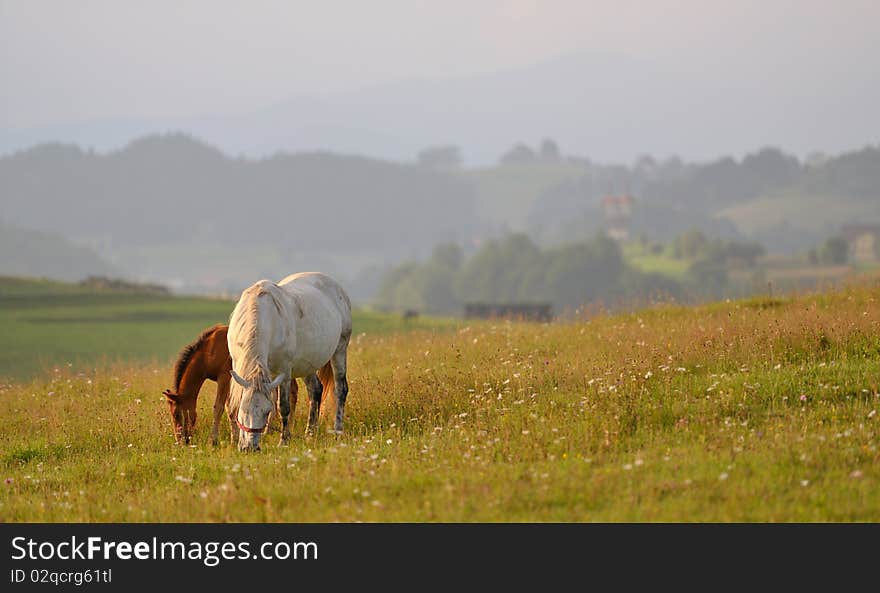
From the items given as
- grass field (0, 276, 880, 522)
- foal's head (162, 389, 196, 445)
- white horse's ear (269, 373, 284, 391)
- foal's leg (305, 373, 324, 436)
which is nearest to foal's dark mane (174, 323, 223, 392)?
foal's head (162, 389, 196, 445)

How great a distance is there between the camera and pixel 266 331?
14.0 m

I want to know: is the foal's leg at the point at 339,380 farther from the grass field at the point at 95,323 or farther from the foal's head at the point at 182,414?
the grass field at the point at 95,323

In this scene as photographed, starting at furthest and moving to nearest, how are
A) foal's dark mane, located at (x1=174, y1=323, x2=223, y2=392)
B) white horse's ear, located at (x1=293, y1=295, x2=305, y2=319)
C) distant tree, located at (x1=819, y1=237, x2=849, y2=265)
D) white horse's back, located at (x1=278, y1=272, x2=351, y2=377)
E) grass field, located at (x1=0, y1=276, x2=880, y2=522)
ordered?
distant tree, located at (x1=819, y1=237, x2=849, y2=265) < foal's dark mane, located at (x1=174, y1=323, x2=223, y2=392) < white horse's ear, located at (x1=293, y1=295, x2=305, y2=319) < white horse's back, located at (x1=278, y1=272, x2=351, y2=377) < grass field, located at (x1=0, y1=276, x2=880, y2=522)

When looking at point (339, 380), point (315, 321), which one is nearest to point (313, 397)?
point (339, 380)

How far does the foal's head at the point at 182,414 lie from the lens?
1557 centimetres

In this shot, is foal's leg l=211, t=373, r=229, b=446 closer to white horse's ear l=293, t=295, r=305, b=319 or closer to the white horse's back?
the white horse's back

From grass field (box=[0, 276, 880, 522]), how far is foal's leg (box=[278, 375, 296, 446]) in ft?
0.74

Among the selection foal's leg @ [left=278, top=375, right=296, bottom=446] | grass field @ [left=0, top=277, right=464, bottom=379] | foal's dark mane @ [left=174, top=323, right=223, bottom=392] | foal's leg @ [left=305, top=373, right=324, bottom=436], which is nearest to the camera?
foal's leg @ [left=278, top=375, right=296, bottom=446]

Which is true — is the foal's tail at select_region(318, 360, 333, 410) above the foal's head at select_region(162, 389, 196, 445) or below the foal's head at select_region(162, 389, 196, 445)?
above

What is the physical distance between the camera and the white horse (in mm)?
13406

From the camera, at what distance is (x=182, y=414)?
15633 millimetres
